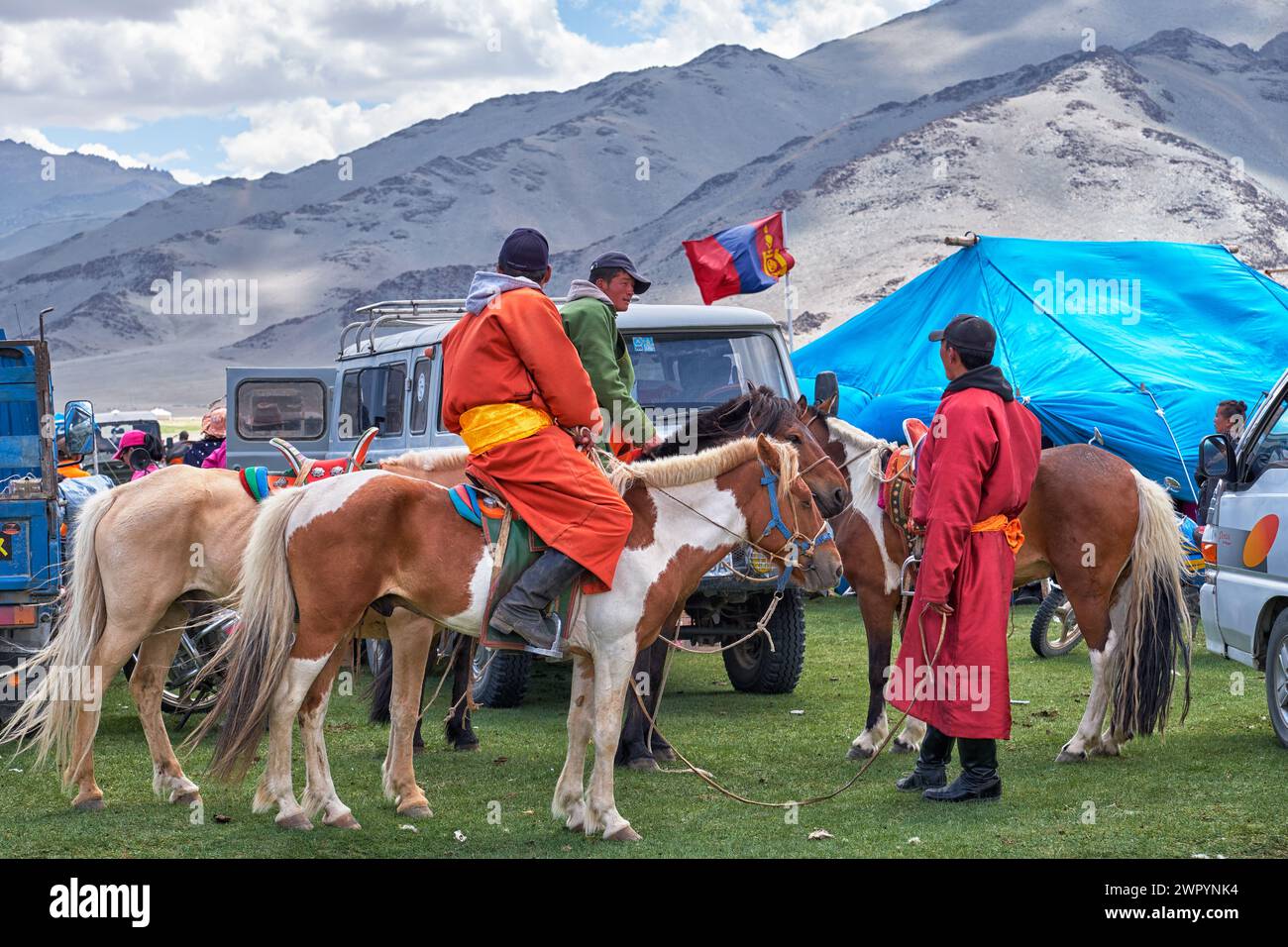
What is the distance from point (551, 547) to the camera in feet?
19.4

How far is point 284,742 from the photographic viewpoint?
20.2 feet

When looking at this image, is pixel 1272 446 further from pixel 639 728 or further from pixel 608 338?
pixel 639 728

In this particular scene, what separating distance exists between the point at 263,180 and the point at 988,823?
16170cm

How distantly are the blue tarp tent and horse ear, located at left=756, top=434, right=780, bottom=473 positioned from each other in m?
9.49

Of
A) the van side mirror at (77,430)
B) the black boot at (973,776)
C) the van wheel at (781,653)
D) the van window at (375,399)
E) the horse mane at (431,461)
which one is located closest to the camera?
the black boot at (973,776)

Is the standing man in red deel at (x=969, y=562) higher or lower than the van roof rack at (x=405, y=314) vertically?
lower

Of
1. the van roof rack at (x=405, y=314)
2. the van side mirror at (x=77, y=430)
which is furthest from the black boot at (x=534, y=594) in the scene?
the van side mirror at (x=77, y=430)

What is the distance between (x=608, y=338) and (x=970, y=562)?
2.11m

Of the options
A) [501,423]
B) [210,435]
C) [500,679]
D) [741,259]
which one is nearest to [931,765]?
[501,423]

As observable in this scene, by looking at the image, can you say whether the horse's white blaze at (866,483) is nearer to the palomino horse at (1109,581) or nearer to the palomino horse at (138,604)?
the palomino horse at (1109,581)

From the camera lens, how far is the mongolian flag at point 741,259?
15.1 metres

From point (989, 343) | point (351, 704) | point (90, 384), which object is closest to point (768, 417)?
point (989, 343)

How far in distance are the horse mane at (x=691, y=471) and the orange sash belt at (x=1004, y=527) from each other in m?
0.93

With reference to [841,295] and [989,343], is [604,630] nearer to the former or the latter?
[989,343]
